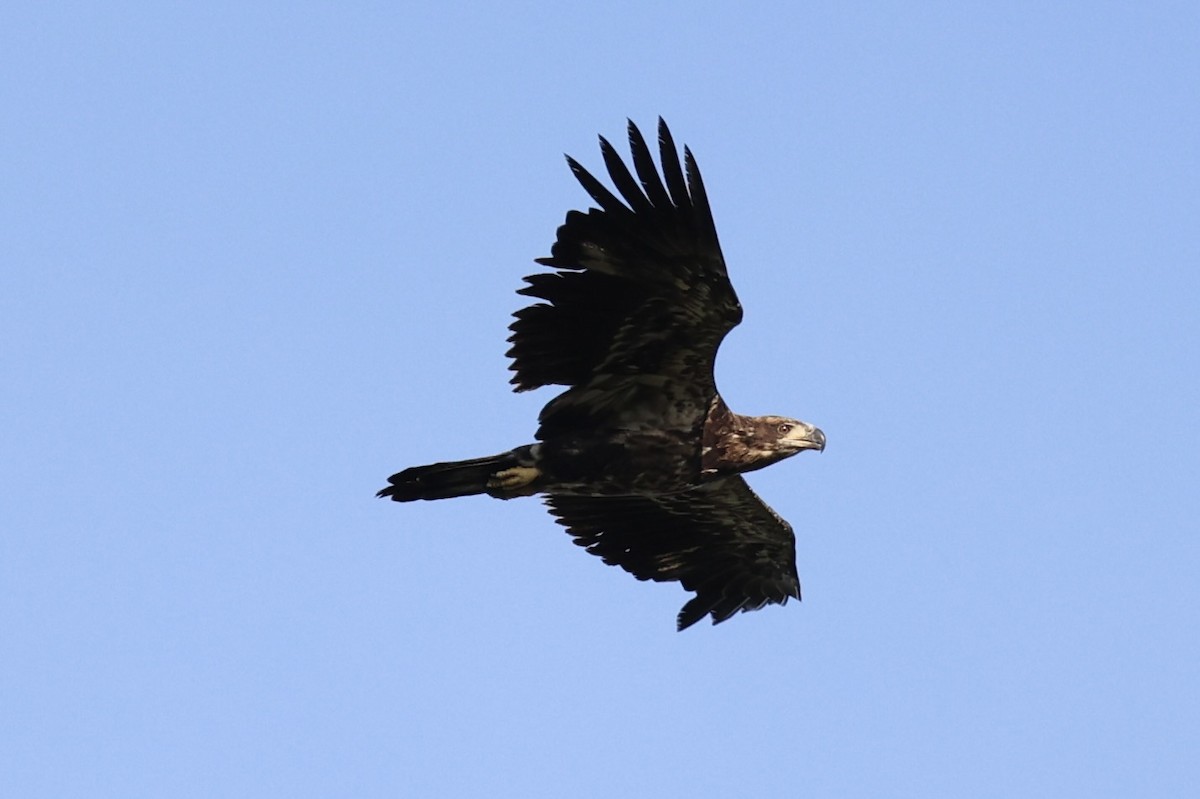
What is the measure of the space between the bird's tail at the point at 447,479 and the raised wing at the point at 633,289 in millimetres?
679

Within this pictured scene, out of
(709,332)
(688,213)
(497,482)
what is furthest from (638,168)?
(497,482)

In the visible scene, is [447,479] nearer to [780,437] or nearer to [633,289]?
[633,289]

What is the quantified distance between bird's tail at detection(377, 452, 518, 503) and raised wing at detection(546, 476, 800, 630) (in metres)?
1.62

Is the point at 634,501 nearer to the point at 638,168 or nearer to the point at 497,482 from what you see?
the point at 497,482

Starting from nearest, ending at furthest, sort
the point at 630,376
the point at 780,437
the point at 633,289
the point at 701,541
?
the point at 633,289 < the point at 630,376 < the point at 780,437 < the point at 701,541

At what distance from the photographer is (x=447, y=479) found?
13852 millimetres

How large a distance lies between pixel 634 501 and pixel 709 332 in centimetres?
266

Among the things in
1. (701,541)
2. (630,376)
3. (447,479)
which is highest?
(630,376)

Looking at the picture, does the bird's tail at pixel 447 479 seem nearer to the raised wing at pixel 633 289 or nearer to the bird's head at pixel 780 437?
the raised wing at pixel 633 289

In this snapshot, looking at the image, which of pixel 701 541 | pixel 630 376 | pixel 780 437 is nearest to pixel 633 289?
pixel 630 376

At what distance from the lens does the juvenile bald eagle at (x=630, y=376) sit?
12.9 meters

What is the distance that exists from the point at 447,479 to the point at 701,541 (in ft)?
10.5

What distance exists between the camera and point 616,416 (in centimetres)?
1404

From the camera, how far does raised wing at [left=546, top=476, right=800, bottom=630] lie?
1562 cm
